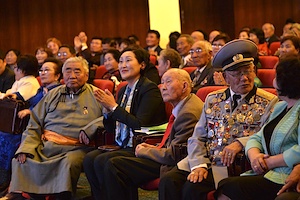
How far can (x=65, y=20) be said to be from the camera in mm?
13164

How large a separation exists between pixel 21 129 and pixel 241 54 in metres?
2.37

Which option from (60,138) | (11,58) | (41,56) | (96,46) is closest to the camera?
(60,138)

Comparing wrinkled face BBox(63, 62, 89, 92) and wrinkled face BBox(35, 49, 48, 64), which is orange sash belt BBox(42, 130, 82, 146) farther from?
wrinkled face BBox(35, 49, 48, 64)

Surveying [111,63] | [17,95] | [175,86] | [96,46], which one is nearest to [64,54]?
[111,63]

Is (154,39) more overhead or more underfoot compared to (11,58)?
more overhead

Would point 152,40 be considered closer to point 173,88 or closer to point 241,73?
point 173,88

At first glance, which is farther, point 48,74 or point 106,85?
point 48,74

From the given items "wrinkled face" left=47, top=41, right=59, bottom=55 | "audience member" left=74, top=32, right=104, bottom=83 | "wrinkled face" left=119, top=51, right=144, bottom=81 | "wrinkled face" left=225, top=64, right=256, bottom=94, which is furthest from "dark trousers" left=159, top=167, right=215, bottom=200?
"wrinkled face" left=47, top=41, right=59, bottom=55

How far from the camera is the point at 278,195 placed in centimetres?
324

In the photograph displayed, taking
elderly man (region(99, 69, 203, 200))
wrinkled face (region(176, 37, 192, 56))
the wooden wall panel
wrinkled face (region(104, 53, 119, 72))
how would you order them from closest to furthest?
elderly man (region(99, 69, 203, 200)) < wrinkled face (region(104, 53, 119, 72)) < wrinkled face (region(176, 37, 192, 56)) < the wooden wall panel

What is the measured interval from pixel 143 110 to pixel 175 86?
1.92 feet

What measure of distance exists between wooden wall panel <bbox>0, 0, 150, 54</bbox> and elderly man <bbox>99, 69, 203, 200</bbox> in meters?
8.65

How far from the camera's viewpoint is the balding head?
167 inches

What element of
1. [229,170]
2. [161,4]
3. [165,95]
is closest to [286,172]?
[229,170]
